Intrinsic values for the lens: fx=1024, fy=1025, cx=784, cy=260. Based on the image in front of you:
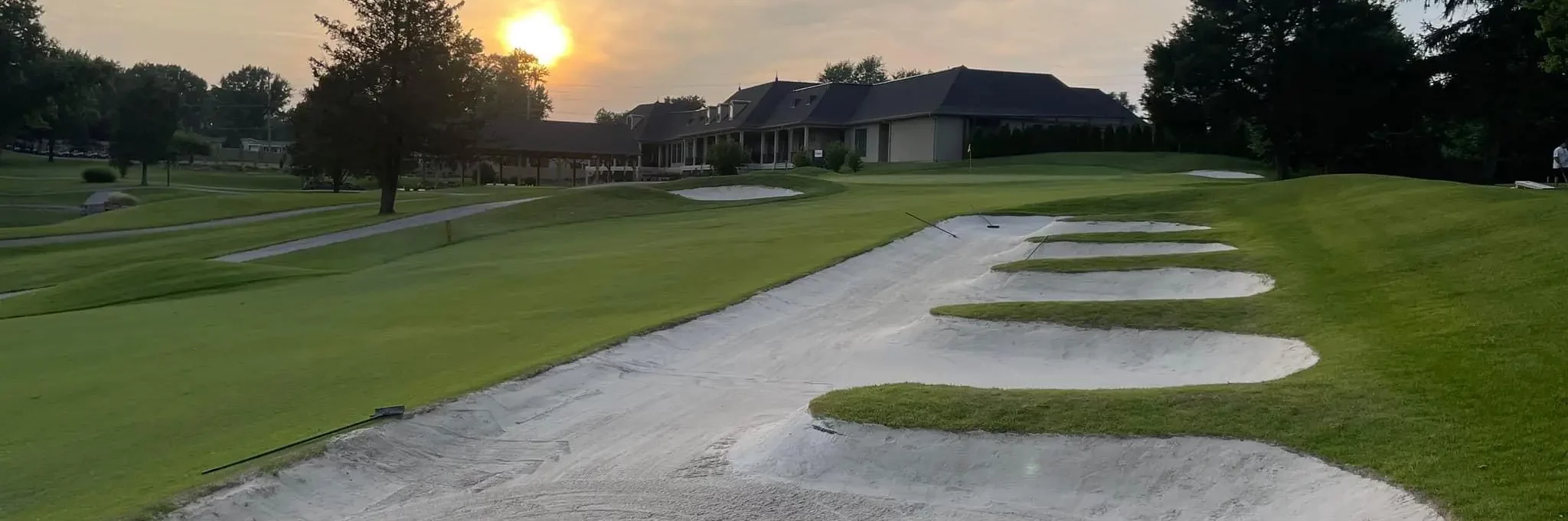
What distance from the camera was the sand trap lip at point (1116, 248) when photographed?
17141 mm

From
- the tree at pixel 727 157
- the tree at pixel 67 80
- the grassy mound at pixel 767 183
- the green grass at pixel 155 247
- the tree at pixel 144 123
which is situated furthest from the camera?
the tree at pixel 144 123

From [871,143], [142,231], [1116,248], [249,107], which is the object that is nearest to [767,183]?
[1116,248]

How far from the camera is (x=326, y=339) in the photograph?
508 inches

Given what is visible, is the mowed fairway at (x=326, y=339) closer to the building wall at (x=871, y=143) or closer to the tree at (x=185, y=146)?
the building wall at (x=871, y=143)

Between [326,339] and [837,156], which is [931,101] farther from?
[326,339]

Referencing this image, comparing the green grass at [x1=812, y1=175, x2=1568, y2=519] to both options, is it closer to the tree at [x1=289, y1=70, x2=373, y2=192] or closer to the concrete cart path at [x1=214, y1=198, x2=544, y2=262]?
the concrete cart path at [x1=214, y1=198, x2=544, y2=262]

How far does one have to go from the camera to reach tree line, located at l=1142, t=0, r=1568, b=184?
124ft

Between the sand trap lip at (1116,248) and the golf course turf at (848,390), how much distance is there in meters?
0.47

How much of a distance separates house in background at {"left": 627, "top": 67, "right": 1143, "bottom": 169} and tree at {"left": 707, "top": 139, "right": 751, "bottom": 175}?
7484 mm

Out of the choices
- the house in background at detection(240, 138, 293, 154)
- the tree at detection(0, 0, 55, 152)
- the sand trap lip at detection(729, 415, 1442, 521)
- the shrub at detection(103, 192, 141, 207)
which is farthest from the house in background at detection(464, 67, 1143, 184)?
the house in background at detection(240, 138, 293, 154)

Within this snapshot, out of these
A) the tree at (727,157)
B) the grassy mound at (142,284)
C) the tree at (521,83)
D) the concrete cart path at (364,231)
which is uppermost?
the tree at (521,83)

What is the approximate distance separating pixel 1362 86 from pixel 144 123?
68.9 m

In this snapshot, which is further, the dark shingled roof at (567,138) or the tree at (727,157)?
the dark shingled roof at (567,138)

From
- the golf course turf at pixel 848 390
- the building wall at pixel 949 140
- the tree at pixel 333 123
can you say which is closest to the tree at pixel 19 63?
the tree at pixel 333 123
